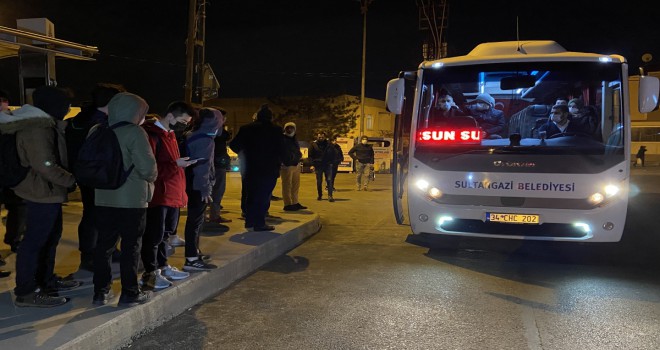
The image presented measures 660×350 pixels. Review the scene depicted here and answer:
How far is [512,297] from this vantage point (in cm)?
505

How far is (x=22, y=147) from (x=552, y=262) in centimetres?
600

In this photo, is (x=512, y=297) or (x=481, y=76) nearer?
(x=512, y=297)

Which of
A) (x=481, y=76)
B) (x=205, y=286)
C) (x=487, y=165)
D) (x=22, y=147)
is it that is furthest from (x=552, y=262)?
(x=22, y=147)

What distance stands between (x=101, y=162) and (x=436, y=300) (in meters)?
3.22

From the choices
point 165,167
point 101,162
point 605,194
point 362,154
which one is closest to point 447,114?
point 605,194

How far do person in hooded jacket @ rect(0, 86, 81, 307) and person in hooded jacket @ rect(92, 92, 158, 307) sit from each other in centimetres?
39

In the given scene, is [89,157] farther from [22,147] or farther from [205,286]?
[205,286]

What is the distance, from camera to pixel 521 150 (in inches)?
243

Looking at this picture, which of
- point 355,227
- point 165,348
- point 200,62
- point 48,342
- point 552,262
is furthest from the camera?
point 200,62

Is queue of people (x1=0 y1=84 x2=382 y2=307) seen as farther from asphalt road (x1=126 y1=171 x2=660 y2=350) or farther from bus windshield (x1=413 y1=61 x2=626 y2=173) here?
bus windshield (x1=413 y1=61 x2=626 y2=173)

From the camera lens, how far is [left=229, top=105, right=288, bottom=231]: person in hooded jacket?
23.5 ft

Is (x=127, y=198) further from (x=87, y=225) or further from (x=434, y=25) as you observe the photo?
(x=434, y=25)

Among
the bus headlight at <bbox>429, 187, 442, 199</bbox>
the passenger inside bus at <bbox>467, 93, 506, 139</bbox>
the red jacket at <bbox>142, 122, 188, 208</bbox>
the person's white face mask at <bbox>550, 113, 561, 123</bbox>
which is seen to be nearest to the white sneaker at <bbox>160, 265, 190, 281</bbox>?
the red jacket at <bbox>142, 122, 188, 208</bbox>

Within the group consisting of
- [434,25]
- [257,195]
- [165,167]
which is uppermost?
[434,25]
